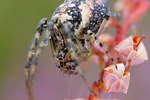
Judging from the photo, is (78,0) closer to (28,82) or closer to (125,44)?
(125,44)

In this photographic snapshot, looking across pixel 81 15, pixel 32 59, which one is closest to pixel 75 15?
pixel 81 15

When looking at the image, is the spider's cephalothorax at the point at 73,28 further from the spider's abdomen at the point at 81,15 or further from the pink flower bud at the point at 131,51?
the pink flower bud at the point at 131,51

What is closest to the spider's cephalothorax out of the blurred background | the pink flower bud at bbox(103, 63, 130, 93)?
the pink flower bud at bbox(103, 63, 130, 93)

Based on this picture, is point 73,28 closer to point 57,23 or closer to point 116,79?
point 57,23

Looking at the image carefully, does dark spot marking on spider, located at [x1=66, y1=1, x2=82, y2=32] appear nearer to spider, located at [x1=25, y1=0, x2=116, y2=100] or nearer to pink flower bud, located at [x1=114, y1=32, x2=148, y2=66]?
spider, located at [x1=25, y1=0, x2=116, y2=100]

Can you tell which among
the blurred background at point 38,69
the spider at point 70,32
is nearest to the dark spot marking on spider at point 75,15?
the spider at point 70,32

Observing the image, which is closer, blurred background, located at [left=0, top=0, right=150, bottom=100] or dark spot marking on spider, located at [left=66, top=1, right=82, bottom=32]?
dark spot marking on spider, located at [left=66, top=1, right=82, bottom=32]

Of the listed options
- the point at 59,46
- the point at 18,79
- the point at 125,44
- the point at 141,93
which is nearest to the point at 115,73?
the point at 125,44
